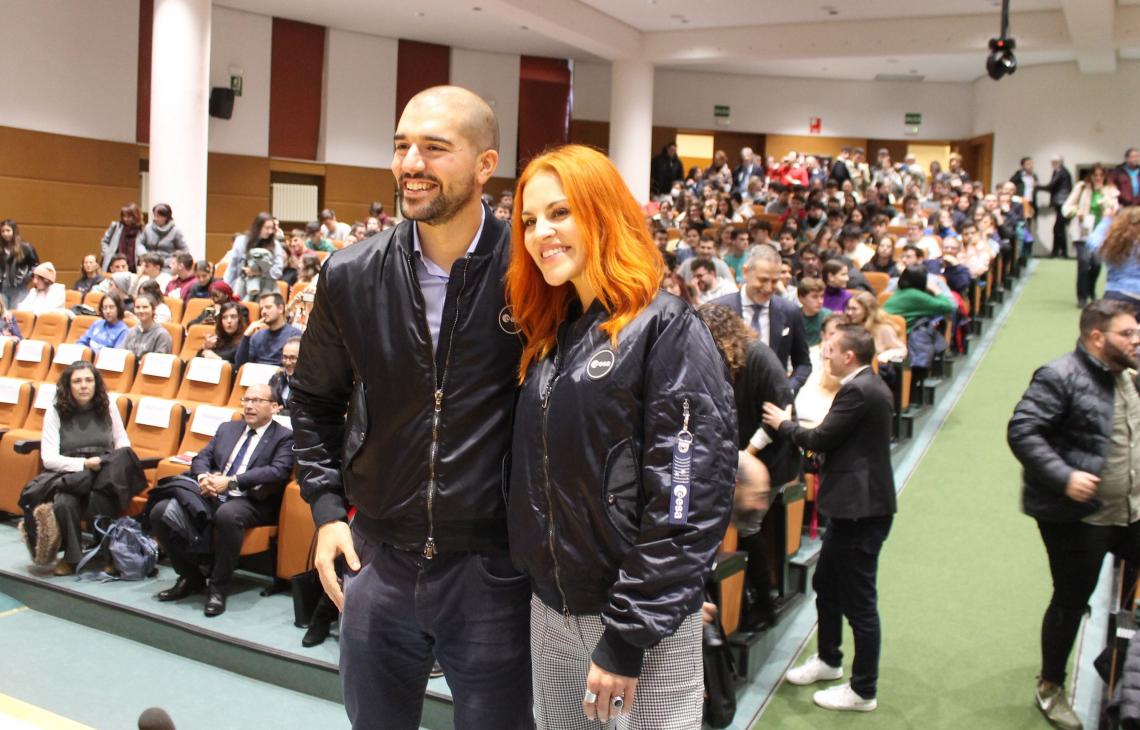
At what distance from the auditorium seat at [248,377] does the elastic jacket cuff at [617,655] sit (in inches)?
161

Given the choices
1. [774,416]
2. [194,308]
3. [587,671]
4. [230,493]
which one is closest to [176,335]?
[194,308]

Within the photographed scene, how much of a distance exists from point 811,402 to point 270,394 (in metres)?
2.36

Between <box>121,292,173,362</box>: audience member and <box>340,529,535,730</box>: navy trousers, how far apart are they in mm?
5555

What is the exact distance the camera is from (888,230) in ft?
38.9

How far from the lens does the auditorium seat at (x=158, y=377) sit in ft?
18.8

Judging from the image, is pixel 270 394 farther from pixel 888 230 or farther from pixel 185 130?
pixel 888 230

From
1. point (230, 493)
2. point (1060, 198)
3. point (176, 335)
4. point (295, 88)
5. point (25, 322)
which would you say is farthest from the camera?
point (295, 88)

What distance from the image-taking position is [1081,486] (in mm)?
2889

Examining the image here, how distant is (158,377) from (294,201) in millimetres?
10125

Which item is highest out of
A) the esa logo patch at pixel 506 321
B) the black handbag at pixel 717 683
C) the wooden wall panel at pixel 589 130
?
the wooden wall panel at pixel 589 130

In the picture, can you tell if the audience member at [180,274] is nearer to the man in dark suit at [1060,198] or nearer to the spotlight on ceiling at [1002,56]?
the spotlight on ceiling at [1002,56]

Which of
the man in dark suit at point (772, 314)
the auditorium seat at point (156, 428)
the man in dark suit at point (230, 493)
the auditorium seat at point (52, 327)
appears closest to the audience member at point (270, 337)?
the auditorium seat at point (156, 428)

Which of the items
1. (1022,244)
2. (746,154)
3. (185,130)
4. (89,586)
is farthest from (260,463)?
(746,154)

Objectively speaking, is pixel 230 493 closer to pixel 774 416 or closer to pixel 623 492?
pixel 774 416
